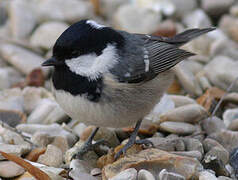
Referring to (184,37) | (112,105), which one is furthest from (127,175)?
(184,37)

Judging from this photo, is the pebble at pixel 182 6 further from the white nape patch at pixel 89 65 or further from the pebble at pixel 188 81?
the white nape patch at pixel 89 65

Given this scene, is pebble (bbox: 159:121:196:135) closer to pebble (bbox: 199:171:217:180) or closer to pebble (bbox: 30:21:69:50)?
pebble (bbox: 199:171:217:180)

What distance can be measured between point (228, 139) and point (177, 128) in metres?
0.33

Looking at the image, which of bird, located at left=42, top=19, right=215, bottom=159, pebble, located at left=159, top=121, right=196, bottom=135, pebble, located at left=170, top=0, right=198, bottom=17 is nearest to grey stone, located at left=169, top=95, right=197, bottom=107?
pebble, located at left=159, top=121, right=196, bottom=135

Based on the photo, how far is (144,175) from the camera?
2.36 m

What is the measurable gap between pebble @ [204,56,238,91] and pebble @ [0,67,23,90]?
5.08 feet

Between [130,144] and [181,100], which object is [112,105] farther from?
[181,100]

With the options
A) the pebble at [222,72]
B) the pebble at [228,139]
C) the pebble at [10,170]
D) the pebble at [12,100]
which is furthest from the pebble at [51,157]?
the pebble at [222,72]

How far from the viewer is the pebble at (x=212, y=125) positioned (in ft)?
10.4

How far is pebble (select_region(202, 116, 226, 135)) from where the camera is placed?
10.4 ft

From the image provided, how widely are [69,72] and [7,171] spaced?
2.01 ft

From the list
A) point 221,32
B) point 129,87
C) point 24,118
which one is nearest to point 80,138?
point 24,118

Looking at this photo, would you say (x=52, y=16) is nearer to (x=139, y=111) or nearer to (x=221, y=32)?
(x=221, y=32)

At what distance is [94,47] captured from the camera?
2518 mm
